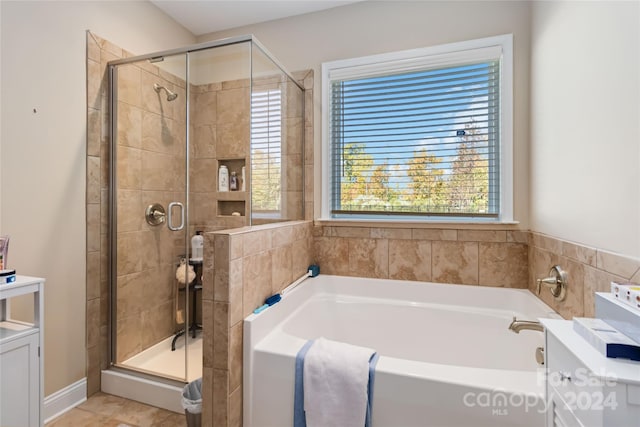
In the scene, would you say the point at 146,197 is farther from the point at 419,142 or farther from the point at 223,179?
the point at 419,142

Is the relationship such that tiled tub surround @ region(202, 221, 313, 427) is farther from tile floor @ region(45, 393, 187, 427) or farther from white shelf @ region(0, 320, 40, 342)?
white shelf @ region(0, 320, 40, 342)

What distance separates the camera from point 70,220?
5.87 ft

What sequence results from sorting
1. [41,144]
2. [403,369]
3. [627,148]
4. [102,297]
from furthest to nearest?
[102,297]
[41,144]
[403,369]
[627,148]

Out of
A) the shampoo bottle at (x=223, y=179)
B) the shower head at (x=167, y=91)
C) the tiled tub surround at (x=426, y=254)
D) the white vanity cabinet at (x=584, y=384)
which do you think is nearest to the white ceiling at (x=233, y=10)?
the shower head at (x=167, y=91)

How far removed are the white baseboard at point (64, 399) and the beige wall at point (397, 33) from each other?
1.81 m

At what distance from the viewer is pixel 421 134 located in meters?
2.19

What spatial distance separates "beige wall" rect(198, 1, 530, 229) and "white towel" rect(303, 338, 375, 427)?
49.7 inches

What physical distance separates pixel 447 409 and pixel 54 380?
2042 millimetres

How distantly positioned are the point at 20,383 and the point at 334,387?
131 centimetres

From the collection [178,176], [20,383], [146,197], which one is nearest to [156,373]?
[20,383]

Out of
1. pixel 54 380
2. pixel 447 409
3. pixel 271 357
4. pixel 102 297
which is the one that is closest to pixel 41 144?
pixel 102 297

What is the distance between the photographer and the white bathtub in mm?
1109

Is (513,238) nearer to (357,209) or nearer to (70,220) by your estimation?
(357,209)

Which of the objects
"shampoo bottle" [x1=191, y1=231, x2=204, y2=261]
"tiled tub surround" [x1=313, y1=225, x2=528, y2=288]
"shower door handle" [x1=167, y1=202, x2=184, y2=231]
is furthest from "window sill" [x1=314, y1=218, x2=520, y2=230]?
"shower door handle" [x1=167, y1=202, x2=184, y2=231]
